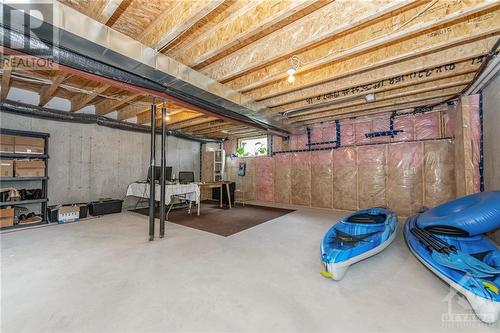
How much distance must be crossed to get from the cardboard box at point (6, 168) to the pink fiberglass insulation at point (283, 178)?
19.7ft

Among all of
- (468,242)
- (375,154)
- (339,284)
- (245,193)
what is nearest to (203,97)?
(339,284)

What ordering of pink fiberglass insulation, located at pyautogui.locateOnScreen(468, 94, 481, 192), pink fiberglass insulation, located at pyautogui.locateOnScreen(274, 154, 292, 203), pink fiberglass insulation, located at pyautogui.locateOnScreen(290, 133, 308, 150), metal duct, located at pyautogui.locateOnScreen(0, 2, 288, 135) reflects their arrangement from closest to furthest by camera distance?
metal duct, located at pyautogui.locateOnScreen(0, 2, 288, 135) → pink fiberglass insulation, located at pyautogui.locateOnScreen(468, 94, 481, 192) → pink fiberglass insulation, located at pyautogui.locateOnScreen(290, 133, 308, 150) → pink fiberglass insulation, located at pyautogui.locateOnScreen(274, 154, 292, 203)

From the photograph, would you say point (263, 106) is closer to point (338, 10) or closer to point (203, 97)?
point (203, 97)

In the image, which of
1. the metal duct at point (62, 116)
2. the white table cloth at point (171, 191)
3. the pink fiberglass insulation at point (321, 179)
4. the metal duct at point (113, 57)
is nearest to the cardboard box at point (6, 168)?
the metal duct at point (62, 116)

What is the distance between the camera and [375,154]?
196 inches

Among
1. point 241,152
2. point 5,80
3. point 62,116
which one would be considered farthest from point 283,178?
point 5,80

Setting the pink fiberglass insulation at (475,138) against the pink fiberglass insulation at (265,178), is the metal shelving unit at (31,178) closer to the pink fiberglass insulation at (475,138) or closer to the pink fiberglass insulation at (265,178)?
the pink fiberglass insulation at (265,178)

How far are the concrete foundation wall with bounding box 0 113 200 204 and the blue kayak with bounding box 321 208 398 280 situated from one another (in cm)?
547

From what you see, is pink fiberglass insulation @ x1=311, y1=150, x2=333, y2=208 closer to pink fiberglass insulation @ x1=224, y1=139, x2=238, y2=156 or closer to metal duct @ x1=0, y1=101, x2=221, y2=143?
pink fiberglass insulation @ x1=224, y1=139, x2=238, y2=156

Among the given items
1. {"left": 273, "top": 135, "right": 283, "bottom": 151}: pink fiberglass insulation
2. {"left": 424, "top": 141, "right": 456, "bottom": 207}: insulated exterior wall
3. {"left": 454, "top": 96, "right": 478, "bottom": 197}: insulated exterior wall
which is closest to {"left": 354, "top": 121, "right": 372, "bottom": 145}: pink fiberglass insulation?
{"left": 424, "top": 141, "right": 456, "bottom": 207}: insulated exterior wall

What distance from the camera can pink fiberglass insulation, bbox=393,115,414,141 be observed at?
465 centimetres

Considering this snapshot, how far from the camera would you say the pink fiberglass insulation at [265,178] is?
6.80 metres

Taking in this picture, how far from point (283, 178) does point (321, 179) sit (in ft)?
4.04

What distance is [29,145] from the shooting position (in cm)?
385
